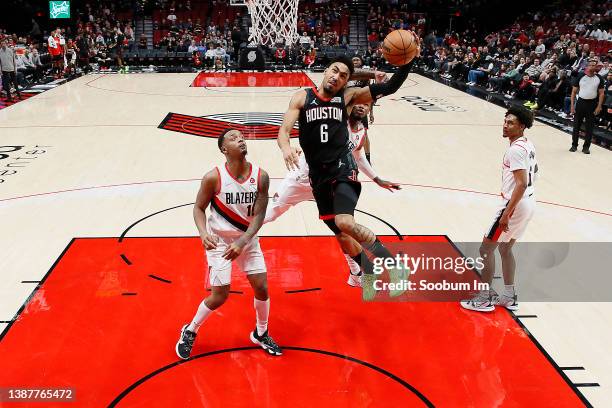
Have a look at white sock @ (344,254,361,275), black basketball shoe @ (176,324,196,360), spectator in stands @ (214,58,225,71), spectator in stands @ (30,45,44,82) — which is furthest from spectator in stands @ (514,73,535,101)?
spectator in stands @ (30,45,44,82)

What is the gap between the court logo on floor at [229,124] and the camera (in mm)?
12062

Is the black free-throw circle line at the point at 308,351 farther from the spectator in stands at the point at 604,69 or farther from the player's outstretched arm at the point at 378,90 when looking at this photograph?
the spectator in stands at the point at 604,69

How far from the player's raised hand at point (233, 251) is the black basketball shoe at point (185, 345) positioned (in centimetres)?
74

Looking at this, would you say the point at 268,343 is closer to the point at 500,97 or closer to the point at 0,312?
the point at 0,312

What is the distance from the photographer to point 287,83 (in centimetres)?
2006

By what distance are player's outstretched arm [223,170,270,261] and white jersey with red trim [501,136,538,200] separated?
1.93 m

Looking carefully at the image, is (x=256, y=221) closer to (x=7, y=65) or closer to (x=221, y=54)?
(x=7, y=65)

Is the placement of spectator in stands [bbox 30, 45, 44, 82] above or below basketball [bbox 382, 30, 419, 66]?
below

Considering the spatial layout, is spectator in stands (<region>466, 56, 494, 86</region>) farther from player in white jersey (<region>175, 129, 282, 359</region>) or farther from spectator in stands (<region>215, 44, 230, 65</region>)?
player in white jersey (<region>175, 129, 282, 359</region>)

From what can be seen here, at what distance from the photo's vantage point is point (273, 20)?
22891 millimetres

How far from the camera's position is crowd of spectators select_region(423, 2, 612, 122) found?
48.8 ft

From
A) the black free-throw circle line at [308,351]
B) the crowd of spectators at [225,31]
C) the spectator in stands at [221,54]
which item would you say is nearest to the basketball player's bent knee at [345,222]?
the black free-throw circle line at [308,351]

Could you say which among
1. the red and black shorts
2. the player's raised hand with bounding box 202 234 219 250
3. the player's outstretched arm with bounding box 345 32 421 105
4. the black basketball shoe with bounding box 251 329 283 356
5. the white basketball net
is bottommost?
the black basketball shoe with bounding box 251 329 283 356

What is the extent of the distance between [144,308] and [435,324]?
97.4 inches
